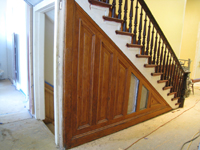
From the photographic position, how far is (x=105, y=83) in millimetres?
2438

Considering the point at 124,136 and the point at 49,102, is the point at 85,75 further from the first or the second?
the point at 49,102

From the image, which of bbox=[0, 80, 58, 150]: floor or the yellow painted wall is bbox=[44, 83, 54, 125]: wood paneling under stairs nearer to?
bbox=[0, 80, 58, 150]: floor

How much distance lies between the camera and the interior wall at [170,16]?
16.1 feet

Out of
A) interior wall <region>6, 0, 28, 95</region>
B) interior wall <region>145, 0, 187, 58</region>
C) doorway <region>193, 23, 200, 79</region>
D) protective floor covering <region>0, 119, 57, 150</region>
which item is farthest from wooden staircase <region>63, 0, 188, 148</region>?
doorway <region>193, 23, 200, 79</region>

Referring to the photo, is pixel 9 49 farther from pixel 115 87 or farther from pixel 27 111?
pixel 115 87

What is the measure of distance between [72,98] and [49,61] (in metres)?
1.37

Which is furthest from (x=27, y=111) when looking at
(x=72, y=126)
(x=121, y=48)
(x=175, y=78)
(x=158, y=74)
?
(x=175, y=78)

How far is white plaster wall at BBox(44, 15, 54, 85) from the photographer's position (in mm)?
2959

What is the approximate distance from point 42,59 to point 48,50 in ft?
1.20

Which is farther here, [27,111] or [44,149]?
[27,111]

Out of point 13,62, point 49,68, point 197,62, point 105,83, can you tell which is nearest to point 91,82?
point 105,83

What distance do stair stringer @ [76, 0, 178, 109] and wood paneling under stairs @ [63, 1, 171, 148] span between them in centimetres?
7

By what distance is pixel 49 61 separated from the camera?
3.12 metres

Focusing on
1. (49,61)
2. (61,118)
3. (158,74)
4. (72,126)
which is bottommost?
(72,126)
